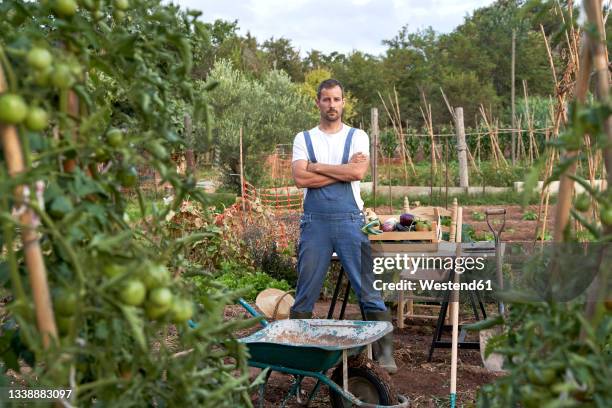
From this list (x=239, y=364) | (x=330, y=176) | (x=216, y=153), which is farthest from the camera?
(x=216, y=153)

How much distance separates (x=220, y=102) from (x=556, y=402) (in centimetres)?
1728

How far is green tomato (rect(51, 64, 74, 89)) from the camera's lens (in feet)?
3.47

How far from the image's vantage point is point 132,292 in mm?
1058

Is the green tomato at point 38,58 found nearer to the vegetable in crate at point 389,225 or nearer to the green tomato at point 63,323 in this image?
the green tomato at point 63,323

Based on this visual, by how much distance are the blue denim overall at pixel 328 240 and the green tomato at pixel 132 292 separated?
308 centimetres

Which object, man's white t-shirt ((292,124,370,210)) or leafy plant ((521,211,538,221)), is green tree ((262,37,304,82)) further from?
man's white t-shirt ((292,124,370,210))

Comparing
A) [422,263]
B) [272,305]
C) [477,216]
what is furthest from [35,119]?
[477,216]

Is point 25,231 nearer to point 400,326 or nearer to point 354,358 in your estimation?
point 354,358

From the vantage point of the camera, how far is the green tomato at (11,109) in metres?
1.01

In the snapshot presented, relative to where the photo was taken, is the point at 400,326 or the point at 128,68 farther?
the point at 400,326

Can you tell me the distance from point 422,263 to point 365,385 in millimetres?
1192

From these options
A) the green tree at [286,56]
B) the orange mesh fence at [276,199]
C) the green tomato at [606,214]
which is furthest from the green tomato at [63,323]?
the green tree at [286,56]

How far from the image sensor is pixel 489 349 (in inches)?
55.2

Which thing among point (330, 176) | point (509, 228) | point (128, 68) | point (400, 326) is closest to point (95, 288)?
point (128, 68)
